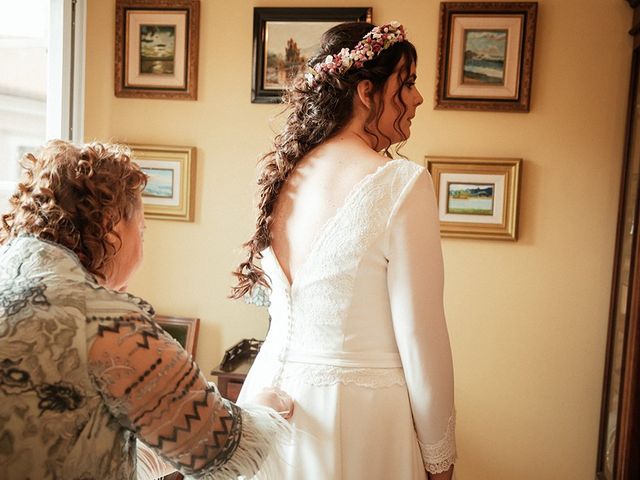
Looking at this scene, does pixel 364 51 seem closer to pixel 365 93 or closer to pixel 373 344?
pixel 365 93

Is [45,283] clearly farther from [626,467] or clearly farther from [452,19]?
[452,19]

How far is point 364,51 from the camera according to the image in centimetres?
139

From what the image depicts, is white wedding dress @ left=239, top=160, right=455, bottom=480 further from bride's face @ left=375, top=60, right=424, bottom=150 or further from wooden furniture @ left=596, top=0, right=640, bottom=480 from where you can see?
wooden furniture @ left=596, top=0, right=640, bottom=480

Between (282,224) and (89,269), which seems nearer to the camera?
(89,269)

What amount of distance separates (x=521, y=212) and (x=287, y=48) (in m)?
1.22

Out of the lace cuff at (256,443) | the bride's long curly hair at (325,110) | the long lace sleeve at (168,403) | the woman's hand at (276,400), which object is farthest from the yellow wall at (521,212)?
A: the long lace sleeve at (168,403)

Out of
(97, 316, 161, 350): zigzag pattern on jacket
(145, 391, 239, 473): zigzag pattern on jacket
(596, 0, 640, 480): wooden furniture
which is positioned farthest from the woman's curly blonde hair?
(596, 0, 640, 480): wooden furniture

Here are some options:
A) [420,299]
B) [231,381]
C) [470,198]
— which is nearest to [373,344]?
[420,299]

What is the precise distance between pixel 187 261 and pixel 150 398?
212 cm

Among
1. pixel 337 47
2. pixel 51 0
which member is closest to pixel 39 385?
pixel 337 47

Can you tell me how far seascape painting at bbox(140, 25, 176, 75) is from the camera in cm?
299

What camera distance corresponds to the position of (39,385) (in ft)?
2.98

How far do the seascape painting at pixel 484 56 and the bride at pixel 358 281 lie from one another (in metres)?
1.42

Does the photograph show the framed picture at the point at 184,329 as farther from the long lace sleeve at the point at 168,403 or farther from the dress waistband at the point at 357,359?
the long lace sleeve at the point at 168,403
